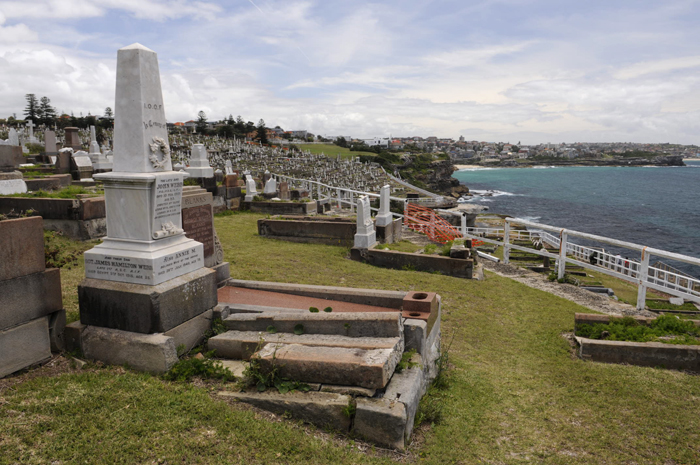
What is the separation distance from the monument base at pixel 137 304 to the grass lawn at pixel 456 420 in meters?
0.51

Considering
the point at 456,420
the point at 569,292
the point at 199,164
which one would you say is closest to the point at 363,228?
the point at 569,292

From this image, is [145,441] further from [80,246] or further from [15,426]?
[80,246]

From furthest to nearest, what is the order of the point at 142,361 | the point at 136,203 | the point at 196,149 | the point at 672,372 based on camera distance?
the point at 196,149 → the point at 672,372 → the point at 136,203 → the point at 142,361

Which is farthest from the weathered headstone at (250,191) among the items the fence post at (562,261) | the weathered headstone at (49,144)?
the weathered headstone at (49,144)

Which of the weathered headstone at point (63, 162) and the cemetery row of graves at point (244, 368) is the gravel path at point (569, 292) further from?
the weathered headstone at point (63, 162)

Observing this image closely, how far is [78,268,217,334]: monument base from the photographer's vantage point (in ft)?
15.1

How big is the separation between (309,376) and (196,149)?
14.2 meters

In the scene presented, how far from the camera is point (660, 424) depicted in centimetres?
449

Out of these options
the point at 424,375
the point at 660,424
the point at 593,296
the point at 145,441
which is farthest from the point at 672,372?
the point at 145,441

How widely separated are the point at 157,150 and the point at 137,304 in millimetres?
1709

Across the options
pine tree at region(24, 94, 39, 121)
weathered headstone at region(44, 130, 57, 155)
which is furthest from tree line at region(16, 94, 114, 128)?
weathered headstone at region(44, 130, 57, 155)

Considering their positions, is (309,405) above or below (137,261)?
below

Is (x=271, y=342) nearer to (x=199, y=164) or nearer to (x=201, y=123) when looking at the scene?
(x=199, y=164)

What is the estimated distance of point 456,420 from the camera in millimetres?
4496
